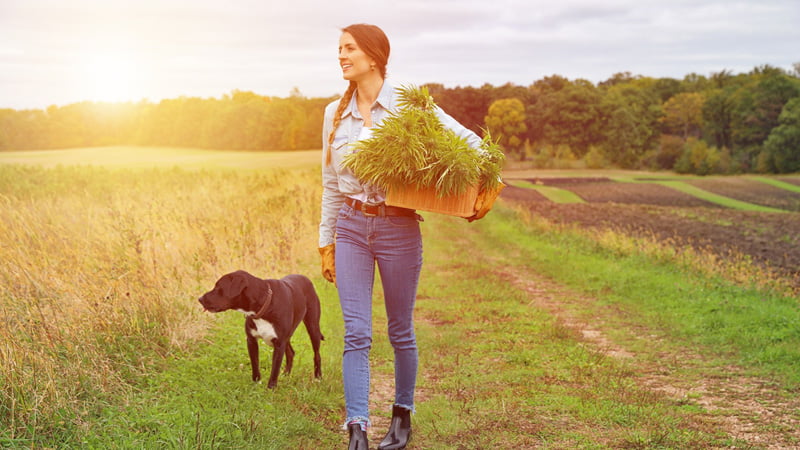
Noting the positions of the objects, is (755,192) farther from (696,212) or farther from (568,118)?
(568,118)

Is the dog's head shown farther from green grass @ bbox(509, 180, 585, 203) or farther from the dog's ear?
green grass @ bbox(509, 180, 585, 203)

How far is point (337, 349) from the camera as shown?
627 cm

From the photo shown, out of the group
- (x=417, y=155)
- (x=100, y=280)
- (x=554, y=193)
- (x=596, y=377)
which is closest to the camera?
(x=417, y=155)

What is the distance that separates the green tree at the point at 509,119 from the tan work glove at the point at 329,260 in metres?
55.5

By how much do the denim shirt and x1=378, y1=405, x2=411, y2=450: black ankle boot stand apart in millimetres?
1186

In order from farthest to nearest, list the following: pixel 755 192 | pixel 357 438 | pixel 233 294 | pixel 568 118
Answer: pixel 568 118, pixel 755 192, pixel 233 294, pixel 357 438

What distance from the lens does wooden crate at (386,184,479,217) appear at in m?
3.55

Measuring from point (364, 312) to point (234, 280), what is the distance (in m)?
1.27

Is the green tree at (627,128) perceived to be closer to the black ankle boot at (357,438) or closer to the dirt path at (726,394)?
the dirt path at (726,394)

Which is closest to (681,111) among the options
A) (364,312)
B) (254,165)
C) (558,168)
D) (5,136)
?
(558,168)

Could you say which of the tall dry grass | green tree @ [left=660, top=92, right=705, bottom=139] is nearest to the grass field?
the tall dry grass

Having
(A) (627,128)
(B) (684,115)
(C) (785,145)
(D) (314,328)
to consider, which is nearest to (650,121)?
(B) (684,115)

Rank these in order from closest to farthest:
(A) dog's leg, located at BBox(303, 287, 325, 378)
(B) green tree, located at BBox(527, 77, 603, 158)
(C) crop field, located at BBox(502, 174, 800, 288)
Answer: (A) dog's leg, located at BBox(303, 287, 325, 378) → (C) crop field, located at BBox(502, 174, 800, 288) → (B) green tree, located at BBox(527, 77, 603, 158)

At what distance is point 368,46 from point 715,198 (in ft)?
131
